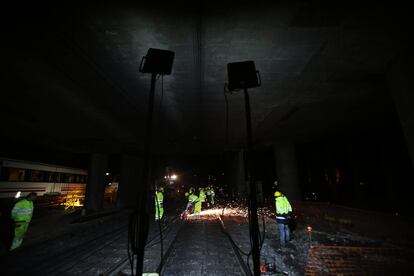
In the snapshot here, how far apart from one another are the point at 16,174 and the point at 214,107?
1484cm

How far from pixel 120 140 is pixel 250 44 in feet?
46.5

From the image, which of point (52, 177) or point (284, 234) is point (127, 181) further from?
point (284, 234)

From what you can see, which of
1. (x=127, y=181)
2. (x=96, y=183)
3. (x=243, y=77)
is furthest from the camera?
(x=127, y=181)

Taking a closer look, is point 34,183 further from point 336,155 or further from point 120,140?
point 336,155

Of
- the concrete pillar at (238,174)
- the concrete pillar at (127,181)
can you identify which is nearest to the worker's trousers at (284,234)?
the concrete pillar at (238,174)

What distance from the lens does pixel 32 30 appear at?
5297mm

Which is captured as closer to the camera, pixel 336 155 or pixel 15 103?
pixel 15 103

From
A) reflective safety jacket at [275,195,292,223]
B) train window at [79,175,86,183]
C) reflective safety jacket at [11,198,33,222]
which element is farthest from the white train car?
reflective safety jacket at [275,195,292,223]

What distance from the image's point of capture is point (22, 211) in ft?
23.8

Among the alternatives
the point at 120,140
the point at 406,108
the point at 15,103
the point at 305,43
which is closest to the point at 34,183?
the point at 120,140

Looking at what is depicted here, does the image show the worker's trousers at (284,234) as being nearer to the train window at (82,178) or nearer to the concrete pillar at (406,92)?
the concrete pillar at (406,92)

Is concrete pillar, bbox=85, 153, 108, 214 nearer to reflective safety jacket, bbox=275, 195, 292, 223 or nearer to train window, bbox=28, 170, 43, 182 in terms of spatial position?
train window, bbox=28, 170, 43, 182

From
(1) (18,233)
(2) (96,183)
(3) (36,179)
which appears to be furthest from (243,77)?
(2) (96,183)

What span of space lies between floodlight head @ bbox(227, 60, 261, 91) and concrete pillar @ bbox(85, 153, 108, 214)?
2013 centimetres
